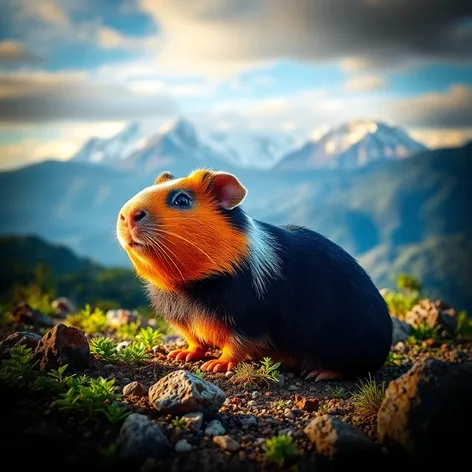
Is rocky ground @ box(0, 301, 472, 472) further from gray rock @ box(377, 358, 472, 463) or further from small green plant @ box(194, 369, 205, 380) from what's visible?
small green plant @ box(194, 369, 205, 380)

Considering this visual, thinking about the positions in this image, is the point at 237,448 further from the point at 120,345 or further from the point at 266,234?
the point at 120,345

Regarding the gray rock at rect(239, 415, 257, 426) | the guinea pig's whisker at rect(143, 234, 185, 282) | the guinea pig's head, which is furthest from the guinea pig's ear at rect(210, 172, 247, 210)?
the gray rock at rect(239, 415, 257, 426)

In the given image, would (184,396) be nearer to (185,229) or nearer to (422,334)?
(185,229)

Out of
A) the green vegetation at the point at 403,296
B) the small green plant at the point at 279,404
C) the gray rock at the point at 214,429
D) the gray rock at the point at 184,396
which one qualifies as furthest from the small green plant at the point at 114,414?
the green vegetation at the point at 403,296

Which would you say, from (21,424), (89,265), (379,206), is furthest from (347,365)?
(379,206)

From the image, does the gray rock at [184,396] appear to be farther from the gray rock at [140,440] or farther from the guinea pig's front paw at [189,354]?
the guinea pig's front paw at [189,354]

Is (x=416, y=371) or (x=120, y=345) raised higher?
(x=416, y=371)

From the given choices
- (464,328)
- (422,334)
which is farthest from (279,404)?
(464,328)
